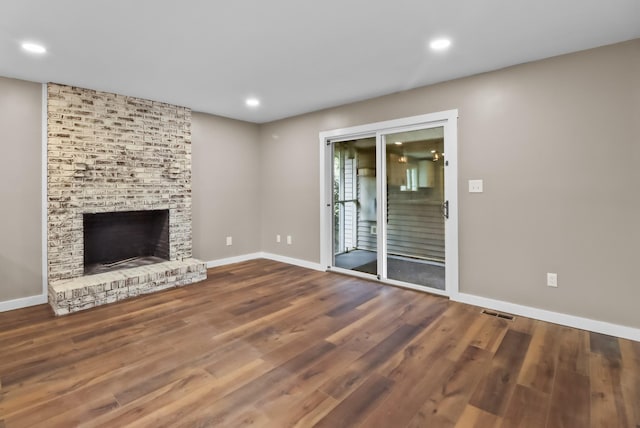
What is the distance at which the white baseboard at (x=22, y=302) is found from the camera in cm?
316

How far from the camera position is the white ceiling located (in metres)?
2.04

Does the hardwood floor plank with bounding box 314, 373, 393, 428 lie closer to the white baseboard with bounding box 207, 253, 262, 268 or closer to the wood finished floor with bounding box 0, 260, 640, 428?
the wood finished floor with bounding box 0, 260, 640, 428

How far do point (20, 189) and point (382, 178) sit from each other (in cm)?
395

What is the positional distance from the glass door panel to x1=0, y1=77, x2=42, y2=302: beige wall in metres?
3.88

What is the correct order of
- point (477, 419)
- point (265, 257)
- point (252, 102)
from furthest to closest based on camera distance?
1. point (265, 257)
2. point (252, 102)
3. point (477, 419)

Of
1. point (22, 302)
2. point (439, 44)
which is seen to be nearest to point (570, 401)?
point (439, 44)

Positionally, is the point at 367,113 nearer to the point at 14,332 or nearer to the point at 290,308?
the point at 290,308

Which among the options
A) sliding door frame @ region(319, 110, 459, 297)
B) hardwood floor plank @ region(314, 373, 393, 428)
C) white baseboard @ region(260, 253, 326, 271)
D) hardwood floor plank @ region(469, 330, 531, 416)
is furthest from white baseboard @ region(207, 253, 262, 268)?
hardwood floor plank @ region(469, 330, 531, 416)

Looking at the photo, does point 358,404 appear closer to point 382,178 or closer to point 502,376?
point 502,376

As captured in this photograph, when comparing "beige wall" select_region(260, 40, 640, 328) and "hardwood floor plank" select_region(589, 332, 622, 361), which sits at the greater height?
"beige wall" select_region(260, 40, 640, 328)

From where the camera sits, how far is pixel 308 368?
211 centimetres

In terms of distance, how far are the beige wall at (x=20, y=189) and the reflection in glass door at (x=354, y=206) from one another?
3.47 metres

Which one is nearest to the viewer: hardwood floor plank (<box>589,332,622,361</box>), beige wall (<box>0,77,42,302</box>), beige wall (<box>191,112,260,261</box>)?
hardwood floor plank (<box>589,332,622,361</box>)

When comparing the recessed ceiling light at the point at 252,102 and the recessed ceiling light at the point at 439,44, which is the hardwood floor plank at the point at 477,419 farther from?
the recessed ceiling light at the point at 252,102
